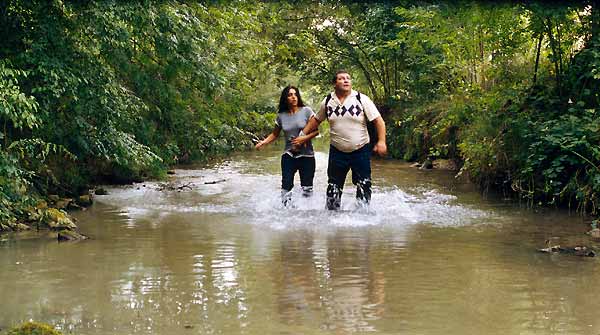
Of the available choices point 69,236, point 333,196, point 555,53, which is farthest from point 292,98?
point 555,53

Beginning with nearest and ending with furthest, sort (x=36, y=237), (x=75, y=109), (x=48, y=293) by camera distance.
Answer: (x=48, y=293) → (x=36, y=237) → (x=75, y=109)

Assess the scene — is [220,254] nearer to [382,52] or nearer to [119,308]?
[119,308]

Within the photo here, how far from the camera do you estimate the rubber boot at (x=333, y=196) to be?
35.6 feet

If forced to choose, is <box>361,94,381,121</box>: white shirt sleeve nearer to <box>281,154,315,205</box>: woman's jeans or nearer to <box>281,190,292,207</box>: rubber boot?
<box>281,154,315,205</box>: woman's jeans

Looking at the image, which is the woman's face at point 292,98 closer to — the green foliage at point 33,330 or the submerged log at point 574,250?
the submerged log at point 574,250

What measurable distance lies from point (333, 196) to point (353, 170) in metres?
0.48

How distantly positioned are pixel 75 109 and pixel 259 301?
5.67 metres

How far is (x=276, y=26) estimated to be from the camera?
97.0 ft

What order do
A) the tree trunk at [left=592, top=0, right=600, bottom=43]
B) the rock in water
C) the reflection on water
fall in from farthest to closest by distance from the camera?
the tree trunk at [left=592, top=0, right=600, bottom=43]
the rock in water
the reflection on water

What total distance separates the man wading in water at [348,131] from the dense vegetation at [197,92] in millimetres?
2449

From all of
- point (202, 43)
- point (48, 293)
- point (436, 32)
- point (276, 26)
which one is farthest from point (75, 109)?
point (276, 26)

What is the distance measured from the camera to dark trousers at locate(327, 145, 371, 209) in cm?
1050

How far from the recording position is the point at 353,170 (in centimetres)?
1070

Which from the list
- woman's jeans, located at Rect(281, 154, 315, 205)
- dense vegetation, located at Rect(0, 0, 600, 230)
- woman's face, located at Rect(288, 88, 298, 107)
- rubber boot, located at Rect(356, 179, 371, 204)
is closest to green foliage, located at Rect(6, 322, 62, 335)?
dense vegetation, located at Rect(0, 0, 600, 230)
